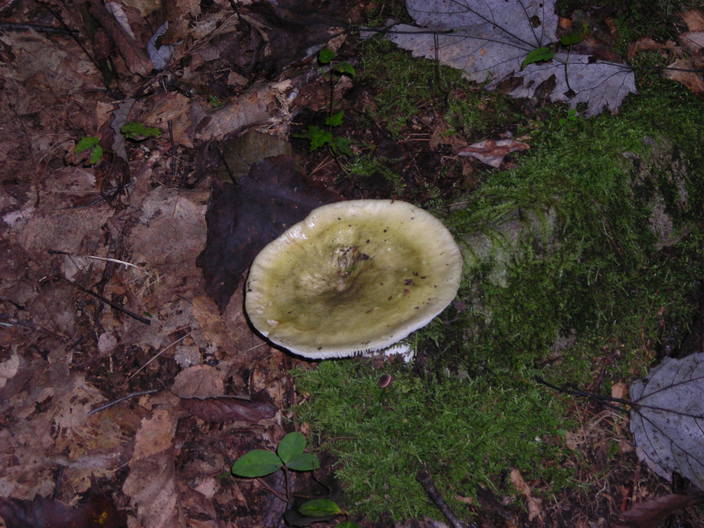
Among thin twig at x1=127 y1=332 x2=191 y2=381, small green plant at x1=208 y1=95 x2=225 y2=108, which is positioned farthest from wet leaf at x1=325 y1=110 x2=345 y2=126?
thin twig at x1=127 y1=332 x2=191 y2=381

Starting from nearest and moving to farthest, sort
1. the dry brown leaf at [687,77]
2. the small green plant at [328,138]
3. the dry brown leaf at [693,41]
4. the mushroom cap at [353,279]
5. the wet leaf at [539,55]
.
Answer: the mushroom cap at [353,279] → the wet leaf at [539,55] → the dry brown leaf at [687,77] → the small green plant at [328,138] → the dry brown leaf at [693,41]

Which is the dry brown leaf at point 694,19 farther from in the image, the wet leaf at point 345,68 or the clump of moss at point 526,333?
the wet leaf at point 345,68

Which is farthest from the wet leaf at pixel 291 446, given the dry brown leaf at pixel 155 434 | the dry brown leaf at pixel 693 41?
the dry brown leaf at pixel 693 41

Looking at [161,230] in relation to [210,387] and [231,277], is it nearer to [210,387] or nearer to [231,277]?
[231,277]

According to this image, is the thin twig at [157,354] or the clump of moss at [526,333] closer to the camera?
the clump of moss at [526,333]

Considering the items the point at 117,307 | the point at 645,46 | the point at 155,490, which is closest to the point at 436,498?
the point at 155,490

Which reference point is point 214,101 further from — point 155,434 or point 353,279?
point 155,434

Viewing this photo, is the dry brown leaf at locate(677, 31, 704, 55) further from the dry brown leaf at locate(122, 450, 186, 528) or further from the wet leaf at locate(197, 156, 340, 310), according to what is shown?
the dry brown leaf at locate(122, 450, 186, 528)
